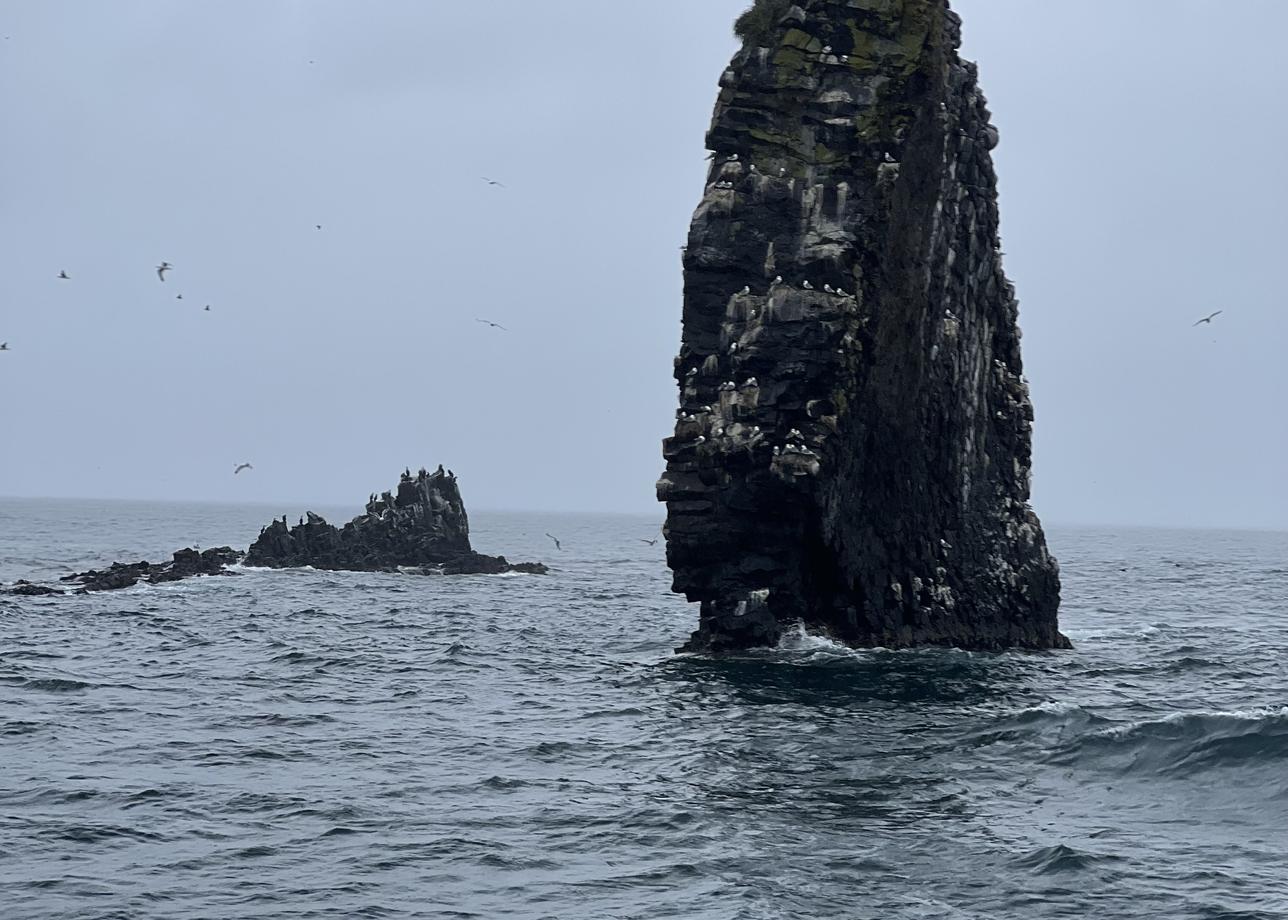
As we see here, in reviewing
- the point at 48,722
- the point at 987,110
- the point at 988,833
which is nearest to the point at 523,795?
the point at 988,833

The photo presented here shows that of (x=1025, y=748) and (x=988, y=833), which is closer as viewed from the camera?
(x=988, y=833)

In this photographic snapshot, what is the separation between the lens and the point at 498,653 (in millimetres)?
47094

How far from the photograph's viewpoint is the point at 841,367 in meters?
42.3

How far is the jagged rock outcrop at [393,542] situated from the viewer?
283 ft

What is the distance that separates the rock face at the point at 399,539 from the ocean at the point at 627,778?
115 feet

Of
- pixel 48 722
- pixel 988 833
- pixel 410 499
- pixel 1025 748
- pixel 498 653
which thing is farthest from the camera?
pixel 410 499

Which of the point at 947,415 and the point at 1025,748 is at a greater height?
the point at 947,415

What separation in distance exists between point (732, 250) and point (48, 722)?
22.1 m

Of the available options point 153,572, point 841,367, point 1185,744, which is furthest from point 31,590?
point 1185,744

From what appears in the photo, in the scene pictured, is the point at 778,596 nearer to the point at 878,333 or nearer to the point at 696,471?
the point at 696,471

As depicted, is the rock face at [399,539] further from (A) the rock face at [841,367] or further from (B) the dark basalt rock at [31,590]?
(A) the rock face at [841,367]

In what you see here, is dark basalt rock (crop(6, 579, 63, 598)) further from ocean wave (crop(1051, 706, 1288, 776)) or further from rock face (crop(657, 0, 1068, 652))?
ocean wave (crop(1051, 706, 1288, 776))

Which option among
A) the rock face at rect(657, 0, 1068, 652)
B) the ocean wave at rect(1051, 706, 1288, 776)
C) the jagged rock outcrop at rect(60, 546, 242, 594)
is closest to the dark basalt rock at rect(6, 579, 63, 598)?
the jagged rock outcrop at rect(60, 546, 242, 594)

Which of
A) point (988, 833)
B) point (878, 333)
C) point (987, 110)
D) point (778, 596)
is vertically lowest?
point (988, 833)
